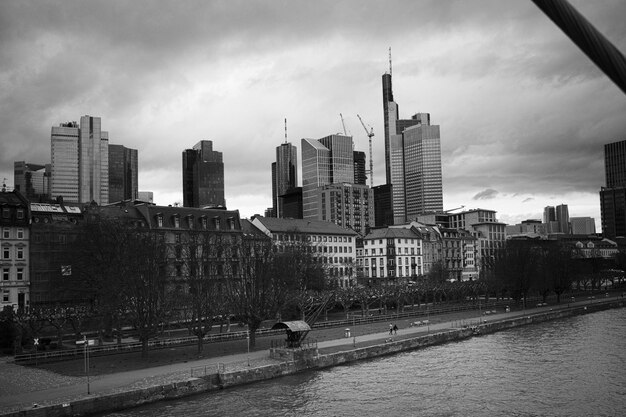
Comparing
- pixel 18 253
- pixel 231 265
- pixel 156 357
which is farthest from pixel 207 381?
pixel 18 253

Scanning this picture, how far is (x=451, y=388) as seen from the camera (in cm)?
4638

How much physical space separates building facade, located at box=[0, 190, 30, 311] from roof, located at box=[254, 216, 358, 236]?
62835 mm

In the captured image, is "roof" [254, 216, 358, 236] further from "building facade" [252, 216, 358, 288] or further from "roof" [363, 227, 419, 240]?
"roof" [363, 227, 419, 240]

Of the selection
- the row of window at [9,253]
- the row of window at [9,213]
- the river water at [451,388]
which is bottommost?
the river water at [451,388]

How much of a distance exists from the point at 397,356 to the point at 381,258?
121 meters

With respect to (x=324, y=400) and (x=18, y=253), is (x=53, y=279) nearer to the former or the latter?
(x=18, y=253)

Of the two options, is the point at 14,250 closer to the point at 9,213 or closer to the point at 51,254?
the point at 51,254

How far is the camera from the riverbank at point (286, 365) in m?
40.6

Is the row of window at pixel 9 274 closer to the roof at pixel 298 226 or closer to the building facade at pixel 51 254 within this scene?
the building facade at pixel 51 254

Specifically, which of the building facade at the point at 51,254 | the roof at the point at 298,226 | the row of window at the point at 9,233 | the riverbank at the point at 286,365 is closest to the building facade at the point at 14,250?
Answer: the row of window at the point at 9,233

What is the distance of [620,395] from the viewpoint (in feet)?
141

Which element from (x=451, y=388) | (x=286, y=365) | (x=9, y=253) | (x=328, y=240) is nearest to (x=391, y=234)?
(x=328, y=240)

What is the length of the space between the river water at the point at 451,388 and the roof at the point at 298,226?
86035 millimetres

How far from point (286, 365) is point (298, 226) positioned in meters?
103
